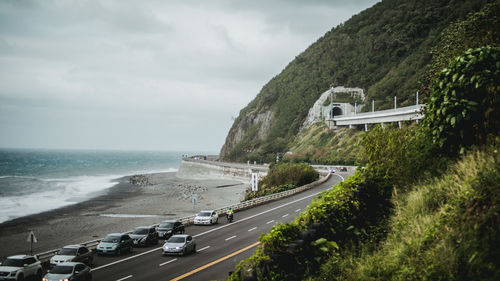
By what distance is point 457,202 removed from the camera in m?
7.54

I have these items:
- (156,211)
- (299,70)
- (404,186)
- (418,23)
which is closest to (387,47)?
(418,23)

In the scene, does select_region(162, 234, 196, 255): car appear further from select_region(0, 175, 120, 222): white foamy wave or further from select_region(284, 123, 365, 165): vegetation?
select_region(284, 123, 365, 165): vegetation

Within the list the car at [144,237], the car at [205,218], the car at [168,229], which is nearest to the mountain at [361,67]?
the car at [205,218]

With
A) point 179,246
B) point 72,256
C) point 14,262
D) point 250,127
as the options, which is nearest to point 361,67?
point 250,127

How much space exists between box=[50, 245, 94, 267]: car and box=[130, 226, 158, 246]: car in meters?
4.41

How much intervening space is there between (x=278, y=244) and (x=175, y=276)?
10.9m

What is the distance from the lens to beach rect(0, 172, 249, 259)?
35.6 metres

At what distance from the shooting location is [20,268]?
16531mm

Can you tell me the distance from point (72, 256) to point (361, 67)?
135226 millimetres

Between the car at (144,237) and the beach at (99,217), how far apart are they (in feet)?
40.3

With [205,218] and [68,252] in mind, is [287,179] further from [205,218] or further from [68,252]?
[68,252]

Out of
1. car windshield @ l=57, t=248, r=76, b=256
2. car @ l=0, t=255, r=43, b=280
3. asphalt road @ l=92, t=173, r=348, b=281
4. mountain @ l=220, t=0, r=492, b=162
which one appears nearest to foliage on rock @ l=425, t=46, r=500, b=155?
asphalt road @ l=92, t=173, r=348, b=281

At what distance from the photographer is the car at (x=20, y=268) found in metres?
16.0

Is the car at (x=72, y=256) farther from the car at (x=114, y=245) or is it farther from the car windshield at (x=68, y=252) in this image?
the car at (x=114, y=245)
